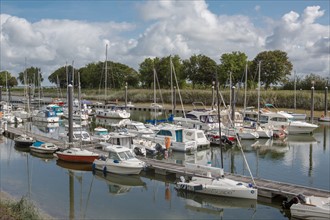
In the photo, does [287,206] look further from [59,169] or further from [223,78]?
[223,78]

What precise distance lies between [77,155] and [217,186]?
46.3 feet

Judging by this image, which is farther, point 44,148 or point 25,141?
point 25,141

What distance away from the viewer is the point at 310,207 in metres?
19.2

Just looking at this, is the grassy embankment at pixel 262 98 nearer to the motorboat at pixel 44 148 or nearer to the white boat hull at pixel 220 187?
the motorboat at pixel 44 148

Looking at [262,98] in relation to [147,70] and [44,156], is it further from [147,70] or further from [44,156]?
[44,156]

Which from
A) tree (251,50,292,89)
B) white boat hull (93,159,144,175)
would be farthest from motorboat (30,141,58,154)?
tree (251,50,292,89)

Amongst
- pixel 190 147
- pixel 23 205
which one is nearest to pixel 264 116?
pixel 190 147

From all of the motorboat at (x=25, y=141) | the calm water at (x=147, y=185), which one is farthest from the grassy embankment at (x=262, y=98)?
the motorboat at (x=25, y=141)

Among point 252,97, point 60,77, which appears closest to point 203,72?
point 252,97

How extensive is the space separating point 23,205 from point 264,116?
4086 cm

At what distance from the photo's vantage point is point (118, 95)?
121875mm

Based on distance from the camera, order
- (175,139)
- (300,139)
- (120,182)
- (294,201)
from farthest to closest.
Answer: (300,139) < (175,139) < (120,182) < (294,201)

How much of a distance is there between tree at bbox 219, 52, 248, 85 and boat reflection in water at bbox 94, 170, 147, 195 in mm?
84522

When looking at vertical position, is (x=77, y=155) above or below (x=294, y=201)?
above
